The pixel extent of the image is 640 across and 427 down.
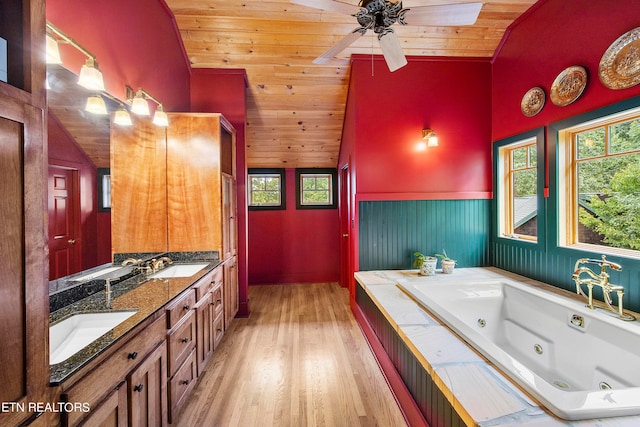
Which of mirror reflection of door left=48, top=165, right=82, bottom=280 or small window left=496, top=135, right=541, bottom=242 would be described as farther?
small window left=496, top=135, right=541, bottom=242

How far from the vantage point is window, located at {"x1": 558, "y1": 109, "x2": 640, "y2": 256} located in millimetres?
1997

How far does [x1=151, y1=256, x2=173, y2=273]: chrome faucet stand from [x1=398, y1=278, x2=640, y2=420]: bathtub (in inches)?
81.8

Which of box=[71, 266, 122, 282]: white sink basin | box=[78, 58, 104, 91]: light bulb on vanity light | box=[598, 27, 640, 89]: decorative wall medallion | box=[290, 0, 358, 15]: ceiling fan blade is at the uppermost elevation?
box=[290, 0, 358, 15]: ceiling fan blade

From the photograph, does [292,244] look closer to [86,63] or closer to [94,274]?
[94,274]

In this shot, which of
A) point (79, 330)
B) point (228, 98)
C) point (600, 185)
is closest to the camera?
point (79, 330)

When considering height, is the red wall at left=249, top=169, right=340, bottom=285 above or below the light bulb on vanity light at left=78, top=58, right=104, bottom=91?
below

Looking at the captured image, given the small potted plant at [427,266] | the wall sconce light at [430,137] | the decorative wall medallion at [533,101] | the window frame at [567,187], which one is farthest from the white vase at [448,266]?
the decorative wall medallion at [533,101]

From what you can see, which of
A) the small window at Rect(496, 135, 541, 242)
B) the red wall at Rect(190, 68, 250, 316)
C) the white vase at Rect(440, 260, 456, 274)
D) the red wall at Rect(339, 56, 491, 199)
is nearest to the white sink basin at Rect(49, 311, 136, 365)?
the red wall at Rect(190, 68, 250, 316)

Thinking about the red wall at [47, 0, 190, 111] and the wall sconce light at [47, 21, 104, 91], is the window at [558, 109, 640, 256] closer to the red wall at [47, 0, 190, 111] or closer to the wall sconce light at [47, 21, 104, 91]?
the wall sconce light at [47, 21, 104, 91]

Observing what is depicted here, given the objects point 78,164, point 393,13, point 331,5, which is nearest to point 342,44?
point 331,5

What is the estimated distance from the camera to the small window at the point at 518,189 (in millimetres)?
2725

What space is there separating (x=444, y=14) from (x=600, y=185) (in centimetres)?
189

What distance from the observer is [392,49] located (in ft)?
6.12

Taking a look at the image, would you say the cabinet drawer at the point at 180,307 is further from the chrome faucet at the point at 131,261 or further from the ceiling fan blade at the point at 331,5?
the ceiling fan blade at the point at 331,5
